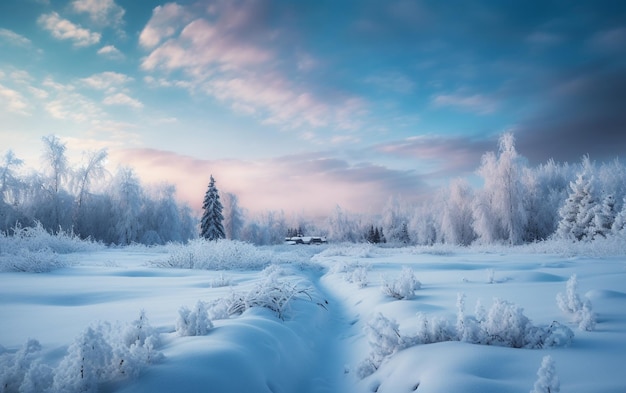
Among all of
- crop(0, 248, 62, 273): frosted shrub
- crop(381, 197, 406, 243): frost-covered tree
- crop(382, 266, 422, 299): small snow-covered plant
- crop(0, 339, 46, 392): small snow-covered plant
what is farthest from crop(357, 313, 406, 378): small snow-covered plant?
crop(381, 197, 406, 243): frost-covered tree

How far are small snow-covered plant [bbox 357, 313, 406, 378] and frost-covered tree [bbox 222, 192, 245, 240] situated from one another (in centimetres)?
5156

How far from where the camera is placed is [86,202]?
32.2m

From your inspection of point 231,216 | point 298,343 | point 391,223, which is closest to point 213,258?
point 298,343

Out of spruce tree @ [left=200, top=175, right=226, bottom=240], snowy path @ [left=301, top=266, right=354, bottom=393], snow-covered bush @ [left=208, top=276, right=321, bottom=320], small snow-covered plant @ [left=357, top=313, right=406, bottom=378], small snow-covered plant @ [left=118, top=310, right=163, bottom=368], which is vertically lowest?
snowy path @ [left=301, top=266, right=354, bottom=393]

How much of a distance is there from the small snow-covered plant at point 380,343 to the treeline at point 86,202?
97.5 feet

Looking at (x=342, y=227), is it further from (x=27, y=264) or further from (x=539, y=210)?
(x=27, y=264)

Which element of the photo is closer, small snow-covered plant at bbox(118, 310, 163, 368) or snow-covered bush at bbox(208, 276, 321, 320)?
small snow-covered plant at bbox(118, 310, 163, 368)

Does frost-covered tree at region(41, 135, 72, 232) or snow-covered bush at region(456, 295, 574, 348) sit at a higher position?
frost-covered tree at region(41, 135, 72, 232)

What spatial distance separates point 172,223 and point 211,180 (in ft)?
22.1

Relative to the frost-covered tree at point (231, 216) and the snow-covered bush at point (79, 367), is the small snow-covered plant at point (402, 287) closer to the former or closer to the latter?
the snow-covered bush at point (79, 367)

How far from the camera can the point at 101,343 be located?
6.82 feet

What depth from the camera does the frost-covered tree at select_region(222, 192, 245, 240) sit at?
5328 centimetres

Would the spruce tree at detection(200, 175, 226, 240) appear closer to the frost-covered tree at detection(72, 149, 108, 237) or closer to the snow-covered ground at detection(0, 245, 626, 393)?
the frost-covered tree at detection(72, 149, 108, 237)

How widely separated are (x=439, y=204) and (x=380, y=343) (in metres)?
37.6
